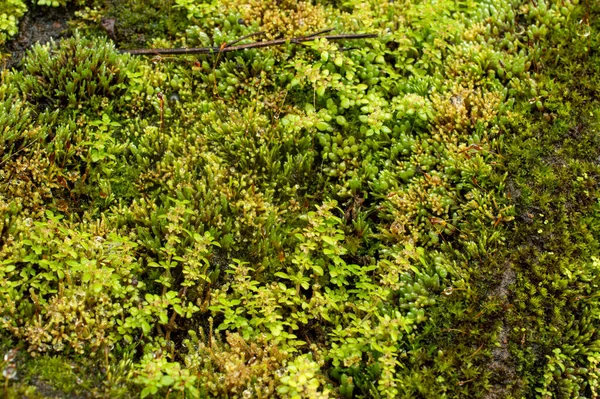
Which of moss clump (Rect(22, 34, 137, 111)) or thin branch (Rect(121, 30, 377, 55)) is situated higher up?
thin branch (Rect(121, 30, 377, 55))

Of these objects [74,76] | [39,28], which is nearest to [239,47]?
[74,76]

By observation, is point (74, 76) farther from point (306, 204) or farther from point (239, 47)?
point (306, 204)

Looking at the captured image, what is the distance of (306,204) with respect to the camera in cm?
552

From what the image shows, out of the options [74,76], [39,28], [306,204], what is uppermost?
[39,28]

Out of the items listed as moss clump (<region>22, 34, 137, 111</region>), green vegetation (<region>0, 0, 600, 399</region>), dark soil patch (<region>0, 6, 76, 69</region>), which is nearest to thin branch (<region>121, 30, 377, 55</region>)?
green vegetation (<region>0, 0, 600, 399</region>)

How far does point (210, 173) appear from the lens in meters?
5.39

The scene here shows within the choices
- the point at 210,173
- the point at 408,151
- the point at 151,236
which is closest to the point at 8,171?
the point at 151,236

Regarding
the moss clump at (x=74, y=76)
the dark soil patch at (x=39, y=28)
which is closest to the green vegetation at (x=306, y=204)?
the moss clump at (x=74, y=76)

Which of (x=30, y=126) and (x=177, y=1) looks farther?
(x=177, y=1)

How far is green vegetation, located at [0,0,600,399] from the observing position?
4398mm

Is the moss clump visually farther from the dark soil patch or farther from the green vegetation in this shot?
the dark soil patch

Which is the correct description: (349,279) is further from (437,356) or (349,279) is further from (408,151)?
(408,151)

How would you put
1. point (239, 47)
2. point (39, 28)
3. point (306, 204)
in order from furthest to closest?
1. point (39, 28)
2. point (239, 47)
3. point (306, 204)

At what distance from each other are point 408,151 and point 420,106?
0.51m
